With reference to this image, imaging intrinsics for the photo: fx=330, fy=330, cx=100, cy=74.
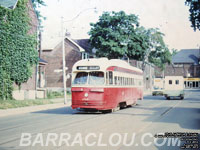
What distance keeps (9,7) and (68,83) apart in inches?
1125

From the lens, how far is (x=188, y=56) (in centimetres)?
13225

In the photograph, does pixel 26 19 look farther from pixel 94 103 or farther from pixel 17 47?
pixel 94 103

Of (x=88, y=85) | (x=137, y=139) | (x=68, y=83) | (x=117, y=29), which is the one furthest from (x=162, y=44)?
(x=137, y=139)

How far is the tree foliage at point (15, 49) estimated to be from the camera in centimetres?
2920

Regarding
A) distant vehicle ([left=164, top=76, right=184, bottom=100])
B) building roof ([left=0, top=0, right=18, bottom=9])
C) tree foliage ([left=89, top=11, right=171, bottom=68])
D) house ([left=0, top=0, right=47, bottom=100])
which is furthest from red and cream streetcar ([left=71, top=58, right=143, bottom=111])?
tree foliage ([left=89, top=11, right=171, bottom=68])

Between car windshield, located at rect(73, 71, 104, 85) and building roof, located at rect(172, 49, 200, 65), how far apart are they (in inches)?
4590

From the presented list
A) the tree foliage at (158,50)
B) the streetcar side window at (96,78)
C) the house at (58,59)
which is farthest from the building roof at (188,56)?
the streetcar side window at (96,78)

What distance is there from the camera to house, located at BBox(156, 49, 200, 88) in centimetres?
12925

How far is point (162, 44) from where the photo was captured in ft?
222

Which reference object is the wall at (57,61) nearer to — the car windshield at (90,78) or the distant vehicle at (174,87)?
the distant vehicle at (174,87)

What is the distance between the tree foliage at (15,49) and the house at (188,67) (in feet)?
325

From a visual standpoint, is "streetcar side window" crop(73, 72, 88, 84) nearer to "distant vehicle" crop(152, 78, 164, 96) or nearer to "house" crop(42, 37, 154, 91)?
"distant vehicle" crop(152, 78, 164, 96)

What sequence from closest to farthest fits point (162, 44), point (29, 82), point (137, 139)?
point (137, 139)
point (29, 82)
point (162, 44)

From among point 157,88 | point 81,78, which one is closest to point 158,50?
point 157,88
